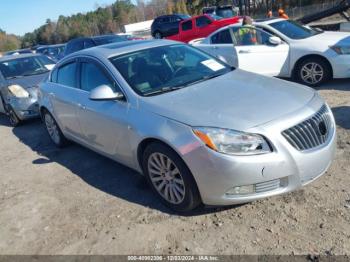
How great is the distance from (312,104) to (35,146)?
5.05 meters

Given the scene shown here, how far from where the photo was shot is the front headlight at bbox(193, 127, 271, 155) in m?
3.06

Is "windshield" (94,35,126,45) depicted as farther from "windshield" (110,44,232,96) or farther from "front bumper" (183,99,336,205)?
"front bumper" (183,99,336,205)

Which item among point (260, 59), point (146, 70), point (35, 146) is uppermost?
point (146, 70)

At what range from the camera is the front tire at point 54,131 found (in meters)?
6.02

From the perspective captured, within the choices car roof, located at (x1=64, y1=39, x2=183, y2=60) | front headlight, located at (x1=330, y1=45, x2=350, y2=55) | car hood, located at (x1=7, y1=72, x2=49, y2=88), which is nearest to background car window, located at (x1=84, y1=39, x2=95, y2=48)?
car hood, located at (x1=7, y1=72, x2=49, y2=88)

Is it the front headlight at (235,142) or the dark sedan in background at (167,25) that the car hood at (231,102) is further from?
the dark sedan in background at (167,25)

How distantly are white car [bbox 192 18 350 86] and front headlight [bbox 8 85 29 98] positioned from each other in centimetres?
Result: 426

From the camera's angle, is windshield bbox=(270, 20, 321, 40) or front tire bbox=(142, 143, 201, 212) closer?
front tire bbox=(142, 143, 201, 212)

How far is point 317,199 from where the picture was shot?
353 cm

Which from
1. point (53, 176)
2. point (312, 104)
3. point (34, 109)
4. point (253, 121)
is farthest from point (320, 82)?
point (34, 109)

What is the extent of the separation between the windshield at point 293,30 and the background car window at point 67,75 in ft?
15.6

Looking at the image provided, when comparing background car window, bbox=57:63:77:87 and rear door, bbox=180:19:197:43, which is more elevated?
background car window, bbox=57:63:77:87

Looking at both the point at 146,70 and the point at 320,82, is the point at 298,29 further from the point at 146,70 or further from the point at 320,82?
the point at 146,70

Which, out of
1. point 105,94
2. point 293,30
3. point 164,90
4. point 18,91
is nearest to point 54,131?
point 18,91
